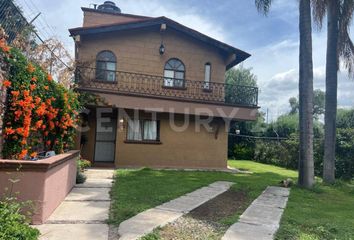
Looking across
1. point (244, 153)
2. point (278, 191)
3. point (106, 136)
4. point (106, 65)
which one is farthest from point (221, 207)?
point (244, 153)

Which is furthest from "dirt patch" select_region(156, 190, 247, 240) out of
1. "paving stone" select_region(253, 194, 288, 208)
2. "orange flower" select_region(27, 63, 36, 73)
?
"orange flower" select_region(27, 63, 36, 73)

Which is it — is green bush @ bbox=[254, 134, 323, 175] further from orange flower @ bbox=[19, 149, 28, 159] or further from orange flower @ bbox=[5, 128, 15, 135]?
orange flower @ bbox=[5, 128, 15, 135]

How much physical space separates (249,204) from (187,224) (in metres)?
2.35

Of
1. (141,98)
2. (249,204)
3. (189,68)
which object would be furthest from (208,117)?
(249,204)

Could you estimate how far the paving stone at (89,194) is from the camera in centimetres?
665

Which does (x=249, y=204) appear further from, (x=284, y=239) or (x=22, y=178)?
(x=22, y=178)

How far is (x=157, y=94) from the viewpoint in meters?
13.8

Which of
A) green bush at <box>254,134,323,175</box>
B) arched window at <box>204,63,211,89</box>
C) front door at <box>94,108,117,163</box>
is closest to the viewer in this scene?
front door at <box>94,108,117,163</box>

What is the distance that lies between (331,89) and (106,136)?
A: 9609mm

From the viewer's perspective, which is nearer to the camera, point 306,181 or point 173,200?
point 173,200

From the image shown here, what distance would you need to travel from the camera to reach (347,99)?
2616cm

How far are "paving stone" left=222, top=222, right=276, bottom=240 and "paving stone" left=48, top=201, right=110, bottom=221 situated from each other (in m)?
Answer: 2.07

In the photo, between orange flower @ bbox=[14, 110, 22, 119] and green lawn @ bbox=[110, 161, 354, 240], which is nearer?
green lawn @ bbox=[110, 161, 354, 240]

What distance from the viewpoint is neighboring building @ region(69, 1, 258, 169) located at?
1335 cm
